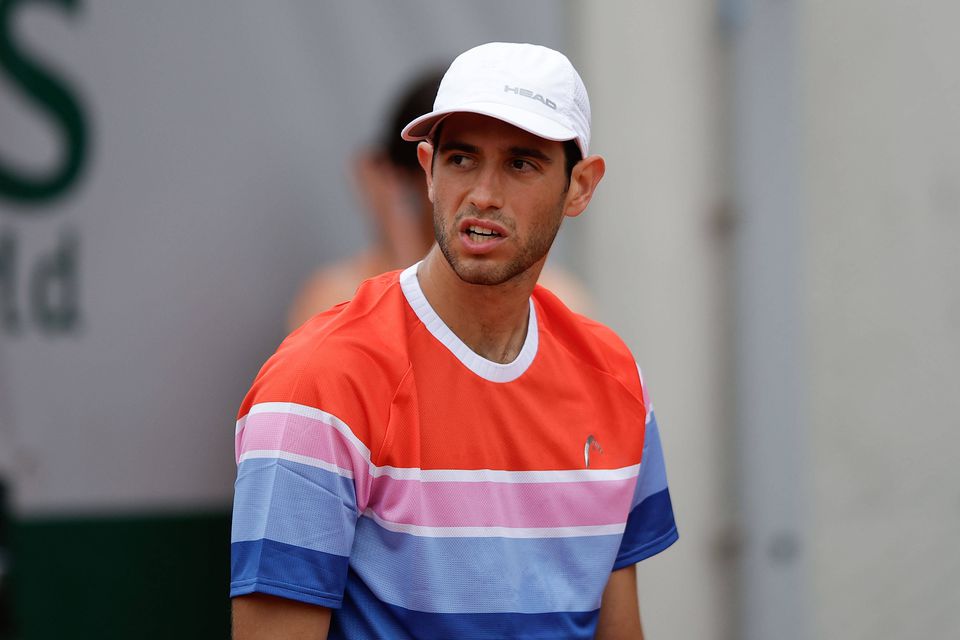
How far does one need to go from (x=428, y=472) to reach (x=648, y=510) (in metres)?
0.48

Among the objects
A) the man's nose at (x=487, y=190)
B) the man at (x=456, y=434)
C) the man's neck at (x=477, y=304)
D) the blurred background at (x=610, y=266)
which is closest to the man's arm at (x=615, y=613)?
the man at (x=456, y=434)

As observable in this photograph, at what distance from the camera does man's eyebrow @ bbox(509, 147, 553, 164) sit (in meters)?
1.80

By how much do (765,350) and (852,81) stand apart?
3.01 ft

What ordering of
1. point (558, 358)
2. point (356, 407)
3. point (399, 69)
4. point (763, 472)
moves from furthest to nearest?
point (763, 472), point (399, 69), point (558, 358), point (356, 407)

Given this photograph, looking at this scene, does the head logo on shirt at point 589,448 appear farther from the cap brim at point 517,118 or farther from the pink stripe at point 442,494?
the cap brim at point 517,118

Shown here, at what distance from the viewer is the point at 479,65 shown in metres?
1.80

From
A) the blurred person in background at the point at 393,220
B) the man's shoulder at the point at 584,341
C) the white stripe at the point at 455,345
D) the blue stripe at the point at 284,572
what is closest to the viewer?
the blue stripe at the point at 284,572

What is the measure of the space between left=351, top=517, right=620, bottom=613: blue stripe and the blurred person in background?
1.43 meters

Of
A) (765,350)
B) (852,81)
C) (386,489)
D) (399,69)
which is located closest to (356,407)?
(386,489)

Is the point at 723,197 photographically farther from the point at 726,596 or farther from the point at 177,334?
the point at 177,334

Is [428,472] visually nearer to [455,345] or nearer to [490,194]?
[455,345]

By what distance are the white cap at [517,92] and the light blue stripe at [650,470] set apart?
0.49 metres

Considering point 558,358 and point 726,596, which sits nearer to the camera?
point 558,358

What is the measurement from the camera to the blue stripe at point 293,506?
1.66 meters
